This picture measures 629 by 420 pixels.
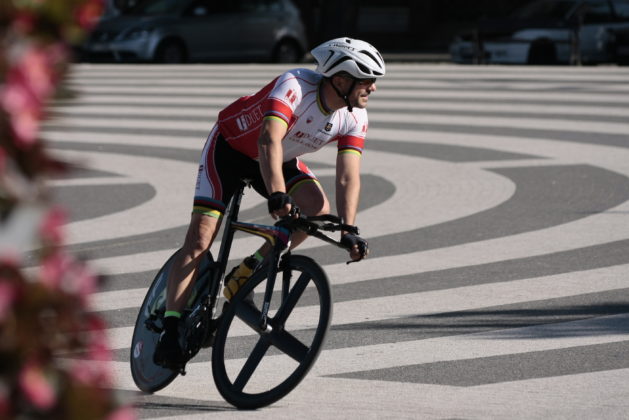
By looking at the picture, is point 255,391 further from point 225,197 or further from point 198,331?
point 225,197

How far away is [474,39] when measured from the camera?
23.5 meters

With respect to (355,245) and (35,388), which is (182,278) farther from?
(35,388)

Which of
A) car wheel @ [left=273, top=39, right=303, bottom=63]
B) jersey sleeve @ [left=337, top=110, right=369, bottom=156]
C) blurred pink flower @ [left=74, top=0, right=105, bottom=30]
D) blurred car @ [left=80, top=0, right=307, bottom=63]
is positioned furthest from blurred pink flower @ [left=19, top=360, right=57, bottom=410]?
car wheel @ [left=273, top=39, right=303, bottom=63]

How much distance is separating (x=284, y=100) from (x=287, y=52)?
20.7m

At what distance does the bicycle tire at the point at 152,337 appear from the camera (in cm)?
535

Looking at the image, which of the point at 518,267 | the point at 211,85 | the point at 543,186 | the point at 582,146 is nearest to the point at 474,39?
the point at 211,85

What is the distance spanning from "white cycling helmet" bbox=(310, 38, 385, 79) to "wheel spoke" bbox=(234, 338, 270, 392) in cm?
113

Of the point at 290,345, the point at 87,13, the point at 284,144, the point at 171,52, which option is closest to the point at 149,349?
the point at 290,345

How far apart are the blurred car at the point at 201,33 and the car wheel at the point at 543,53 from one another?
4818mm

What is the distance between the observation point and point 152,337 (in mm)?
5535

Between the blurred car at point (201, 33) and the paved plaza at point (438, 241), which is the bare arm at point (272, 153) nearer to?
the paved plaza at point (438, 241)

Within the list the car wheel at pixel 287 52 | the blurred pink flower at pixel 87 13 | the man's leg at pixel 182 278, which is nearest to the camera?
the blurred pink flower at pixel 87 13

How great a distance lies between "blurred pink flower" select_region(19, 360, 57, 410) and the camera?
6.00 feet

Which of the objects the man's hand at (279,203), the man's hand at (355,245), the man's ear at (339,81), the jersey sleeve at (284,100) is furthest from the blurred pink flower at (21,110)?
the man's ear at (339,81)
